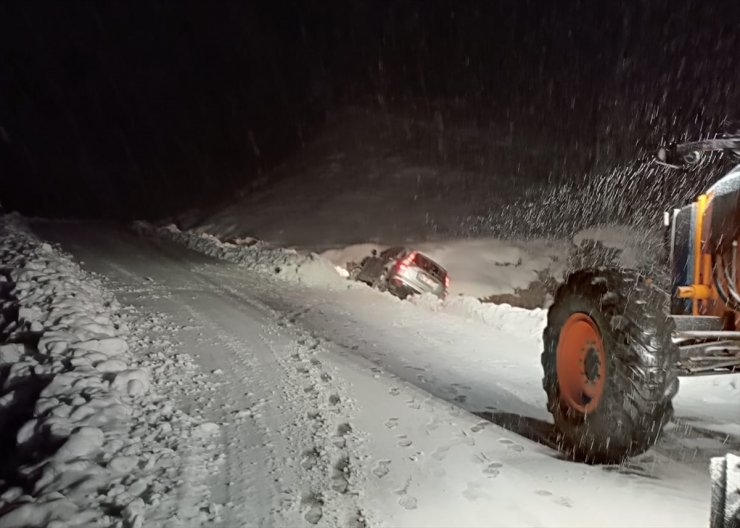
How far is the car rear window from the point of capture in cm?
1430

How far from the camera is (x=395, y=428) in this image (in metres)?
5.16

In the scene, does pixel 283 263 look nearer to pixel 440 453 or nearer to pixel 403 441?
pixel 403 441

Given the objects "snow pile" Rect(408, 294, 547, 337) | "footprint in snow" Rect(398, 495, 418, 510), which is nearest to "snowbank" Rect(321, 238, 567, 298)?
"snow pile" Rect(408, 294, 547, 337)

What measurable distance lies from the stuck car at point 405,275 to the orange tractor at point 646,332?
28.4ft

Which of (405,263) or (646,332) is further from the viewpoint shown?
(405,263)

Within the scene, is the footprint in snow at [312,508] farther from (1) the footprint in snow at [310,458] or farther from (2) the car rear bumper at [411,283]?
(2) the car rear bumper at [411,283]

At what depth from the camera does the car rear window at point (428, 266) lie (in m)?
14.3

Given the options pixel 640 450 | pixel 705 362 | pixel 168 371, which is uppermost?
pixel 705 362

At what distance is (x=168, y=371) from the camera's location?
20.1 feet

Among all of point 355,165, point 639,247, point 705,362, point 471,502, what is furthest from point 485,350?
point 355,165

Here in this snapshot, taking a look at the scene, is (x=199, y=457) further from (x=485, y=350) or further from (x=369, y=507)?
(x=485, y=350)

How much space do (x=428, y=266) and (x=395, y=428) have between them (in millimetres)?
9460

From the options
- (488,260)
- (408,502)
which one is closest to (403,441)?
(408,502)

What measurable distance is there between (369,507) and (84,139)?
71517mm
